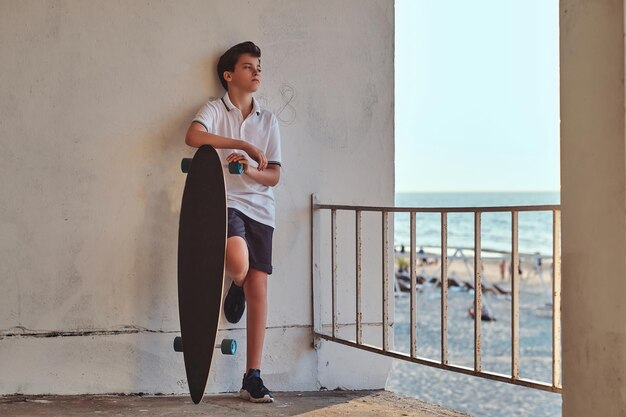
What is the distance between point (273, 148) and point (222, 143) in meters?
0.28

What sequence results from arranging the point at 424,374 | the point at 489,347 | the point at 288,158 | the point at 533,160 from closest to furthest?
the point at 288,158 → the point at 424,374 → the point at 489,347 → the point at 533,160

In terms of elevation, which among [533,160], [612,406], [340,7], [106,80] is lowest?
[612,406]

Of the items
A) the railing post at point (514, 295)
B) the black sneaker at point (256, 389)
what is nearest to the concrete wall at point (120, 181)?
the black sneaker at point (256, 389)

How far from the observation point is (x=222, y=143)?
3207mm

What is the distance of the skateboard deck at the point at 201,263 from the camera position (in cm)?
308

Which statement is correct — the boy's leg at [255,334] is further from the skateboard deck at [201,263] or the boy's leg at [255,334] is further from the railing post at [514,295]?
the railing post at [514,295]

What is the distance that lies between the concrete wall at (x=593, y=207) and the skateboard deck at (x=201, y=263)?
4.41 feet

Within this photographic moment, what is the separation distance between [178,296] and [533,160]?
34722 mm

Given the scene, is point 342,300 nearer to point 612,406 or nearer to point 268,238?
point 268,238

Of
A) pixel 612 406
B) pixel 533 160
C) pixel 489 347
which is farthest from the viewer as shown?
pixel 533 160

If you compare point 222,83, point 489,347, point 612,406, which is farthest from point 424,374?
point 612,406

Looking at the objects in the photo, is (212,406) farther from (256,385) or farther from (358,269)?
(358,269)

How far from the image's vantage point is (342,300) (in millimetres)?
3752

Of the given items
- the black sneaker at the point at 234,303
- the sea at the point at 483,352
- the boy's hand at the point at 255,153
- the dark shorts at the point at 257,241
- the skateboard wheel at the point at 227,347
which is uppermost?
the boy's hand at the point at 255,153
